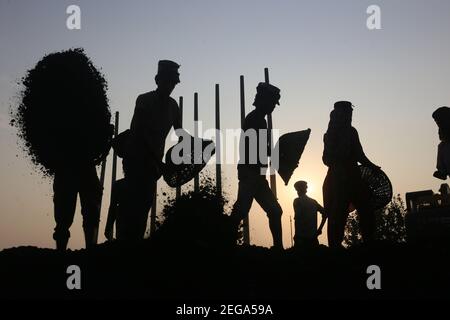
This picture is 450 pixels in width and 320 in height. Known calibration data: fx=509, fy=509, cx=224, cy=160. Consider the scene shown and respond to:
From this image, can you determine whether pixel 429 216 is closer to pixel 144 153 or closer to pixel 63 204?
pixel 144 153

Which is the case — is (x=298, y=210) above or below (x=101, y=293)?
above

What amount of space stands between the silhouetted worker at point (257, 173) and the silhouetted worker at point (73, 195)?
1938 mm

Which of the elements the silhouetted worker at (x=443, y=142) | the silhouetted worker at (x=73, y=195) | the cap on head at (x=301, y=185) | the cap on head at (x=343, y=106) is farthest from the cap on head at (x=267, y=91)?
the cap on head at (x=301, y=185)

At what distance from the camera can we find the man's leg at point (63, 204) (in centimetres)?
665

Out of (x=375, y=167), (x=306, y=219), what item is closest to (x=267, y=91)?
(x=375, y=167)

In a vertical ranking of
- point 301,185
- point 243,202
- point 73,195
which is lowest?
point 243,202

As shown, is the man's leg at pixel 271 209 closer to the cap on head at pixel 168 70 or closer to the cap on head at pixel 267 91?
the cap on head at pixel 267 91

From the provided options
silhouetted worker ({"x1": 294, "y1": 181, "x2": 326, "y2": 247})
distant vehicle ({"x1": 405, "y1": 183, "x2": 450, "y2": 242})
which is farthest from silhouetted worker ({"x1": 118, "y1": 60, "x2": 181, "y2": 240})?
silhouetted worker ({"x1": 294, "y1": 181, "x2": 326, "y2": 247})

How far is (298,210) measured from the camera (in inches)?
374

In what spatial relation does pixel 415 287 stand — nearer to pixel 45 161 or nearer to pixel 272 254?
pixel 272 254

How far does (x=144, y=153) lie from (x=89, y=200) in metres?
1.80

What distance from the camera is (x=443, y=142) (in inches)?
271
